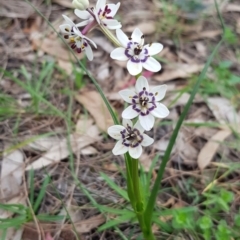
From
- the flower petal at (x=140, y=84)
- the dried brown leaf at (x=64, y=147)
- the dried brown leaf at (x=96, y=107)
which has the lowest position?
the flower petal at (x=140, y=84)

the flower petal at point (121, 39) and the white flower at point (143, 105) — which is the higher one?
the flower petal at point (121, 39)

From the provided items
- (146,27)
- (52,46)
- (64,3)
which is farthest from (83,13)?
(64,3)

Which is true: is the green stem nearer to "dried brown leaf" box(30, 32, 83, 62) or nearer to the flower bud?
the flower bud

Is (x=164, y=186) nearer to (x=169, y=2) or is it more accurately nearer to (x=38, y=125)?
(x=38, y=125)

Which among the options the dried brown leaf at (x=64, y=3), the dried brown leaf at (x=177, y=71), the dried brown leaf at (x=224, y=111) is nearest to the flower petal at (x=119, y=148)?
the dried brown leaf at (x=224, y=111)

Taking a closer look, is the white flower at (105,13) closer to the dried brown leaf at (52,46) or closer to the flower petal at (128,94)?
the flower petal at (128,94)

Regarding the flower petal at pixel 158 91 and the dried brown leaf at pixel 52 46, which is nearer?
the flower petal at pixel 158 91

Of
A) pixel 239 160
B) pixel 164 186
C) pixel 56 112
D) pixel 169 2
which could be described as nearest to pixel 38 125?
pixel 56 112

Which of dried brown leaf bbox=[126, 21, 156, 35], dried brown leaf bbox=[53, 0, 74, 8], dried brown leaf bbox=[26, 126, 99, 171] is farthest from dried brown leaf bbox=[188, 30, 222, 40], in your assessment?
dried brown leaf bbox=[26, 126, 99, 171]
